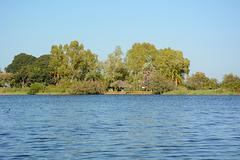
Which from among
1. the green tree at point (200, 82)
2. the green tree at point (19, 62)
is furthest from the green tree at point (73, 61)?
the green tree at point (19, 62)

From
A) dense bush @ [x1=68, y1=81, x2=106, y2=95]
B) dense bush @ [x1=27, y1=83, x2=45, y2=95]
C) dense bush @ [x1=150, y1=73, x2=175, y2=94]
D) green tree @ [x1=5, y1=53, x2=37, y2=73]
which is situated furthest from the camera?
green tree @ [x1=5, y1=53, x2=37, y2=73]

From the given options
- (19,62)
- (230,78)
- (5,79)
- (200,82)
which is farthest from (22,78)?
(230,78)

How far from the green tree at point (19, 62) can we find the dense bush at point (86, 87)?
56.0 meters

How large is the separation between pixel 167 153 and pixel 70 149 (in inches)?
176

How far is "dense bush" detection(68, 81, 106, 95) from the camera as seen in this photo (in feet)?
314

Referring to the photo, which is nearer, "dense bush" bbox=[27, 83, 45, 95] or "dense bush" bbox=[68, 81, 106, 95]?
"dense bush" bbox=[68, 81, 106, 95]

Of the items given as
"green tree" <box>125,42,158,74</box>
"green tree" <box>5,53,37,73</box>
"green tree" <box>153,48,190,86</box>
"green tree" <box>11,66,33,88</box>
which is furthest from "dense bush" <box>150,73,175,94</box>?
"green tree" <box>5,53,37,73</box>

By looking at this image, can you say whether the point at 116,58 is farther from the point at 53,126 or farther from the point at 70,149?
the point at 70,149

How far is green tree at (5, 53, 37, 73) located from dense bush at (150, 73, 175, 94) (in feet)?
234

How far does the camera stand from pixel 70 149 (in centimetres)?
1544

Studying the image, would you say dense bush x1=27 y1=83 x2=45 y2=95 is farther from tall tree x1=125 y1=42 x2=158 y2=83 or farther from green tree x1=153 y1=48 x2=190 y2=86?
green tree x1=153 y1=48 x2=190 y2=86

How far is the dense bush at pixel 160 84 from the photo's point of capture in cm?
9219

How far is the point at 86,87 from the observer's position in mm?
96688

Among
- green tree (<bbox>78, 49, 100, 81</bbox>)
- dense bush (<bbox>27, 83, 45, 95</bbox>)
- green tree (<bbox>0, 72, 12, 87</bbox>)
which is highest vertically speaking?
green tree (<bbox>78, 49, 100, 81</bbox>)
